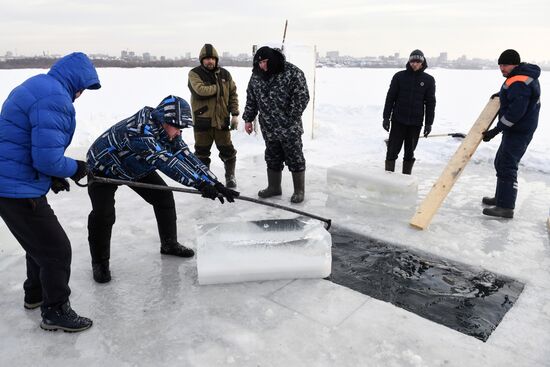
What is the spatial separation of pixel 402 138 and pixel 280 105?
1921mm

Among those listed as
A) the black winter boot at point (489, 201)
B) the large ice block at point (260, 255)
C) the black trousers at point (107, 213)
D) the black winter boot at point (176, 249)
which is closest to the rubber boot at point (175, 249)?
the black winter boot at point (176, 249)

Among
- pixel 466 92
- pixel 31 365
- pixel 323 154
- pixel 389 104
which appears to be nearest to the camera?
pixel 31 365

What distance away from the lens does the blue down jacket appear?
2426mm

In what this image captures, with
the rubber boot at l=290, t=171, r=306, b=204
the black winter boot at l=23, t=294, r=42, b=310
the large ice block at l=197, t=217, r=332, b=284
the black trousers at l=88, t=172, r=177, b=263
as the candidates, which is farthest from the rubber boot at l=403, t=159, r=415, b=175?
the black winter boot at l=23, t=294, r=42, b=310

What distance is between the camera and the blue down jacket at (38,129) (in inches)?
95.5

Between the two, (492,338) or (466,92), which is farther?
(466,92)

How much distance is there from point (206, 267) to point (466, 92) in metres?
20.3

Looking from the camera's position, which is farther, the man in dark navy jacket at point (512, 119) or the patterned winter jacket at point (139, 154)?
the man in dark navy jacket at point (512, 119)

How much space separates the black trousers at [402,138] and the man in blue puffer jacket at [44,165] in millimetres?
4201

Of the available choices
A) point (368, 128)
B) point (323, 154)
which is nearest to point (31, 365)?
point (323, 154)

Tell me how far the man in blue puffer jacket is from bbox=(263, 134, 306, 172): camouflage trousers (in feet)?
8.99

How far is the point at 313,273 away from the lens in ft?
11.6

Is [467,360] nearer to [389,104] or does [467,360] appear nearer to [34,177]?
[34,177]

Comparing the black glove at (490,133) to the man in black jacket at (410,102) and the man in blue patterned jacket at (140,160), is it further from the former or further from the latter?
the man in blue patterned jacket at (140,160)
